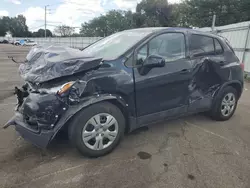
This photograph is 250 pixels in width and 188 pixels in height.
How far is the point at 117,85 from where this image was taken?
117 inches

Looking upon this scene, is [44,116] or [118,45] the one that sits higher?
[118,45]

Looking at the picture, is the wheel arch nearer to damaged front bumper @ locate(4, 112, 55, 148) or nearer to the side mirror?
the side mirror

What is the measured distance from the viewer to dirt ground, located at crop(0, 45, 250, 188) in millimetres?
2555

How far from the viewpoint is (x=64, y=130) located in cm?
292

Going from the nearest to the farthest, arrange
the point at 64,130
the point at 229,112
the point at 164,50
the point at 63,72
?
the point at 63,72 < the point at 64,130 < the point at 164,50 < the point at 229,112

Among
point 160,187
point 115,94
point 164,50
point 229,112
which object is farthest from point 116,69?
point 229,112

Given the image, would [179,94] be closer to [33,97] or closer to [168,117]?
[168,117]

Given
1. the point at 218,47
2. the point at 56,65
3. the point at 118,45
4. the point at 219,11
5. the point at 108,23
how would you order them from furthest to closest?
1. the point at 108,23
2. the point at 219,11
3. the point at 218,47
4. the point at 118,45
5. the point at 56,65

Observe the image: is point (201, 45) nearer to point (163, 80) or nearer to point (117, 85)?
point (163, 80)

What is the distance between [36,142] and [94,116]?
0.76 meters

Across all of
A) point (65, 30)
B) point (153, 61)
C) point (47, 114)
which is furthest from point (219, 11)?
point (65, 30)

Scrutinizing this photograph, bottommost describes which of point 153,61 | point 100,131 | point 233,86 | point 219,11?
point 100,131

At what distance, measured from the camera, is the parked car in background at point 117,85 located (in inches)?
107

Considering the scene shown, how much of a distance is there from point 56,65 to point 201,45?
2.51 metres
